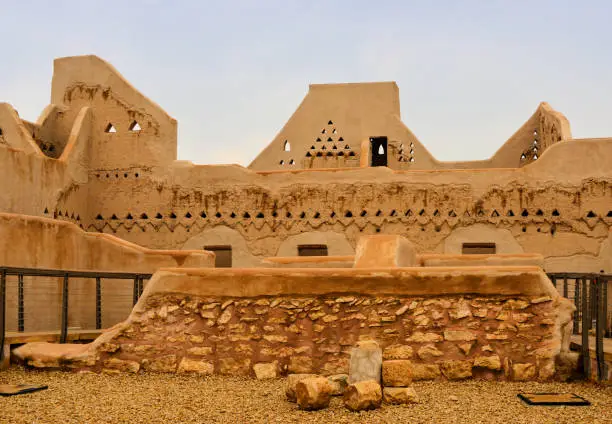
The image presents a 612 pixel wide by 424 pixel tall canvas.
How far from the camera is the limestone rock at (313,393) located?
17.4 feet

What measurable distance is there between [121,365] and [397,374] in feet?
10.2

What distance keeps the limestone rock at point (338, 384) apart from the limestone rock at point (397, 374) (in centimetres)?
40

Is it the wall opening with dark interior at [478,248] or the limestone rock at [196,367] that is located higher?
the wall opening with dark interior at [478,248]

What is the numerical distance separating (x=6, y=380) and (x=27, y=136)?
10430 mm

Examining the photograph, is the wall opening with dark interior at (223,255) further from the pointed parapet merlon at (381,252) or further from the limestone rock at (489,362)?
the limestone rock at (489,362)

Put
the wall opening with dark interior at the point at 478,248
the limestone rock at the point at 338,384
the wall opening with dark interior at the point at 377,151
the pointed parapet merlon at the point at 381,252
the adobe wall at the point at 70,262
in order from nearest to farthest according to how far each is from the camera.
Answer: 1. the limestone rock at the point at 338,384
2. the pointed parapet merlon at the point at 381,252
3. the adobe wall at the point at 70,262
4. the wall opening with dark interior at the point at 478,248
5. the wall opening with dark interior at the point at 377,151

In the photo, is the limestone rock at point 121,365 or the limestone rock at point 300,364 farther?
the limestone rock at point 121,365

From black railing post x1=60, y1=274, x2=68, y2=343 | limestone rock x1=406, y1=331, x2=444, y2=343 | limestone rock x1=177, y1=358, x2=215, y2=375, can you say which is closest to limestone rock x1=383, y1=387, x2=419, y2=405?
limestone rock x1=406, y1=331, x2=444, y2=343

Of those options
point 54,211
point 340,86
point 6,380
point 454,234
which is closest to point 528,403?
point 6,380

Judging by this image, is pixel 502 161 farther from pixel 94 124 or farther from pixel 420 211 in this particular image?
pixel 94 124

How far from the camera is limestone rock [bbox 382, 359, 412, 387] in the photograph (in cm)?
557

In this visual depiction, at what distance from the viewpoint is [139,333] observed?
23.2 ft

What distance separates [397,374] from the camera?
5.60 m

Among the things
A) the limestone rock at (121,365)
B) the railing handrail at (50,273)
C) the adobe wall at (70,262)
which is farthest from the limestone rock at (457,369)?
the adobe wall at (70,262)
